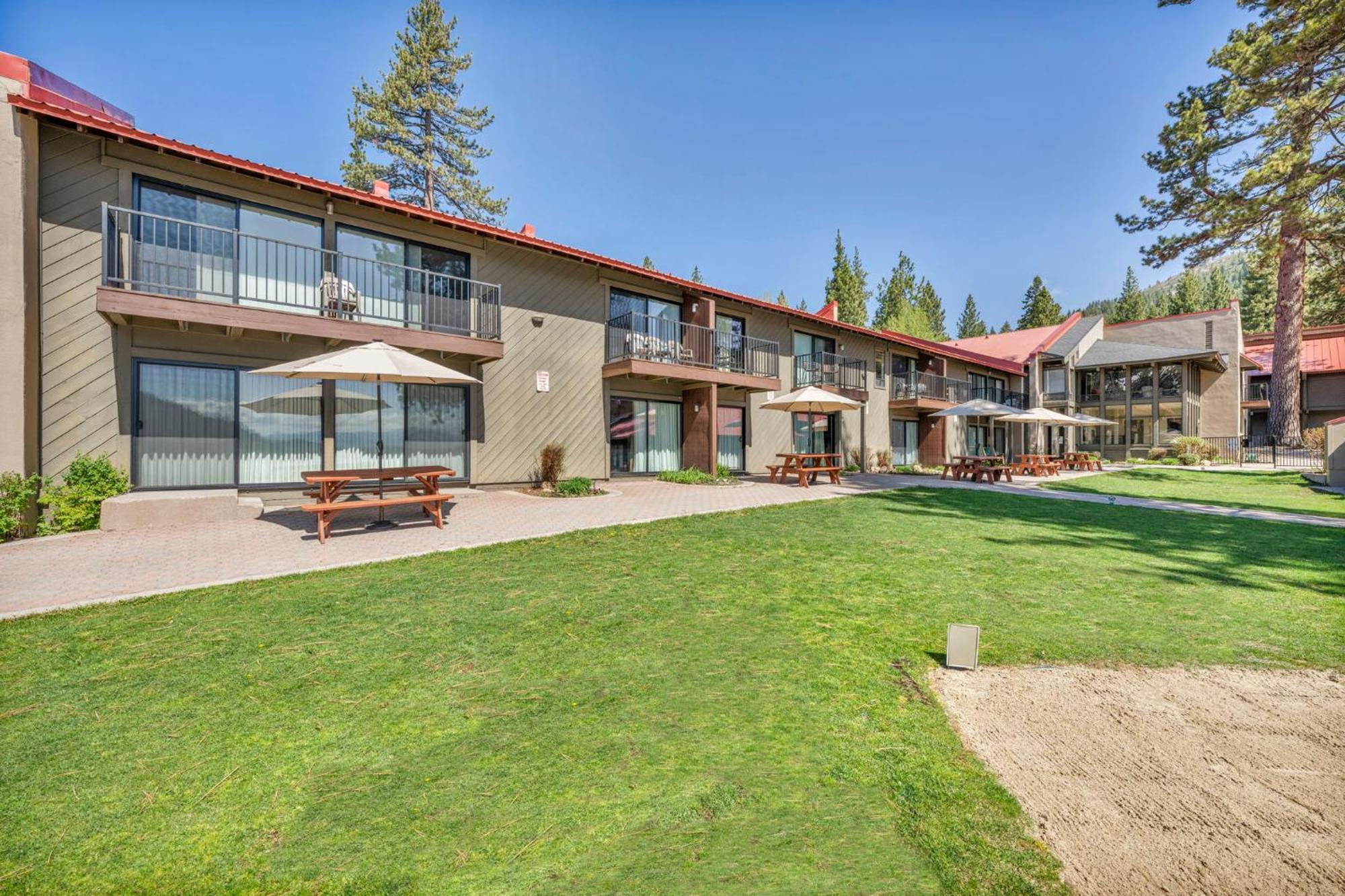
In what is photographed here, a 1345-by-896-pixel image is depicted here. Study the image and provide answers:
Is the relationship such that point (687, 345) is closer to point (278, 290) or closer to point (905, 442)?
point (278, 290)

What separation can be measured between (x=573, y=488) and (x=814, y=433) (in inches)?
458

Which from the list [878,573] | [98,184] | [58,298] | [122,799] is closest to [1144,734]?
[878,573]

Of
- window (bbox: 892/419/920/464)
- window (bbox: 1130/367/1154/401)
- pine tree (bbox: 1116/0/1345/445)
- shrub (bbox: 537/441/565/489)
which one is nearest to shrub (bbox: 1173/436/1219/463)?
window (bbox: 1130/367/1154/401)

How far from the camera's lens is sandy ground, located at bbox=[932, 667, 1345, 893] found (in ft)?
6.36

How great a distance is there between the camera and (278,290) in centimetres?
1002

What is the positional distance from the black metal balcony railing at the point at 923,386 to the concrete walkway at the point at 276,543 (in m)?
11.7

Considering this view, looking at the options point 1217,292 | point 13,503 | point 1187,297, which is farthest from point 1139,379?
point 1217,292

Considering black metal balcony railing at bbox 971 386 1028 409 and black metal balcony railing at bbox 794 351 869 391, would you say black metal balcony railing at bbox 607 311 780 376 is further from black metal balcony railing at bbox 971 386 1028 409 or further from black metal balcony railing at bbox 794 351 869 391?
black metal balcony railing at bbox 971 386 1028 409

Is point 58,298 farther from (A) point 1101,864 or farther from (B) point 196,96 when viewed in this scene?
(A) point 1101,864

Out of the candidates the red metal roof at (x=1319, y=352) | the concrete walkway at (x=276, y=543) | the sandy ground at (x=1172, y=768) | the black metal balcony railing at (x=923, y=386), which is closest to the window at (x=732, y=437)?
the concrete walkway at (x=276, y=543)

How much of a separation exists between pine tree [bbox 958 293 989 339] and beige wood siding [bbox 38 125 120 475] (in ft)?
311

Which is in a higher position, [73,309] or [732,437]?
[73,309]

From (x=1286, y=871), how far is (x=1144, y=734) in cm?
100

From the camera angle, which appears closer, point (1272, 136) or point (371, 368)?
point (371, 368)
